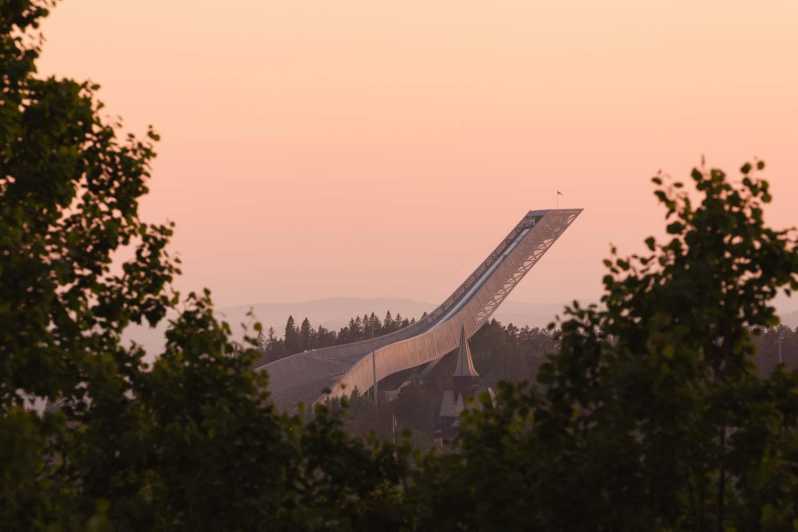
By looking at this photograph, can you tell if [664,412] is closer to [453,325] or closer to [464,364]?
[464,364]

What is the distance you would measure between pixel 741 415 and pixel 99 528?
826 cm

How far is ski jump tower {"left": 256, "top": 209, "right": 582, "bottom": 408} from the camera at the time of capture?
378 ft

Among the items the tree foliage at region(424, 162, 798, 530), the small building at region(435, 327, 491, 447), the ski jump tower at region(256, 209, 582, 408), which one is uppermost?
the ski jump tower at region(256, 209, 582, 408)

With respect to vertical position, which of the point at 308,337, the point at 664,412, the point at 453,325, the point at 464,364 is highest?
the point at 308,337

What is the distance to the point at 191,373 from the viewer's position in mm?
19797

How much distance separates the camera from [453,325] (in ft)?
394

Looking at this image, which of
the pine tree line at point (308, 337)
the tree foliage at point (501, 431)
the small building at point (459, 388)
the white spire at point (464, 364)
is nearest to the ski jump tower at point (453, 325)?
the small building at point (459, 388)

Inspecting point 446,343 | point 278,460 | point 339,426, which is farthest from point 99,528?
point 446,343

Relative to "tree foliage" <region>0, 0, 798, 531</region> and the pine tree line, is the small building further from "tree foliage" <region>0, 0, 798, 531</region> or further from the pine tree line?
"tree foliage" <region>0, 0, 798, 531</region>

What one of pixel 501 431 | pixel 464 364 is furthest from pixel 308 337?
pixel 501 431

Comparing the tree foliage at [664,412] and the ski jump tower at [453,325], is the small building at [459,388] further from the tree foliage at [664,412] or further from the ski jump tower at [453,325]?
the tree foliage at [664,412]

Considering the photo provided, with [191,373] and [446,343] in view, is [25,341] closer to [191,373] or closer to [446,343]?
[191,373]

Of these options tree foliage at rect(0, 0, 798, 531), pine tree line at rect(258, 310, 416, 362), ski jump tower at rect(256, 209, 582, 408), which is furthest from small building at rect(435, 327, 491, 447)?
tree foliage at rect(0, 0, 798, 531)

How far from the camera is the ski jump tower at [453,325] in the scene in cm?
11531
